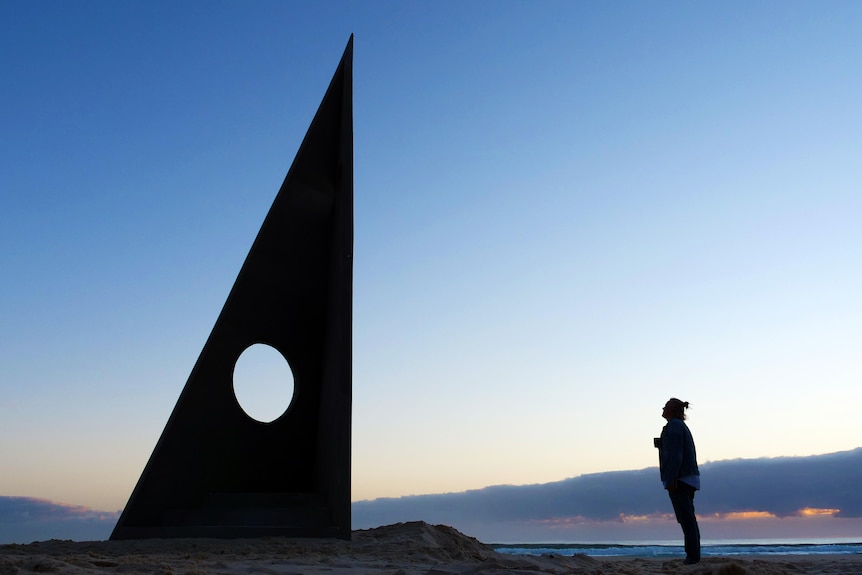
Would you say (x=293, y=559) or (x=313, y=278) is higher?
(x=313, y=278)

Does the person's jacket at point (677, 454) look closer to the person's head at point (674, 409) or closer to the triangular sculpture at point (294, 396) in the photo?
the person's head at point (674, 409)

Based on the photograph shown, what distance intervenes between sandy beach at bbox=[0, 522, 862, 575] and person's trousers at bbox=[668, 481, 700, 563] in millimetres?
155

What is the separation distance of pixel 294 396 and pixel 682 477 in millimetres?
5443

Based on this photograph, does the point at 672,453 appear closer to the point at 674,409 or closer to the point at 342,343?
the point at 674,409

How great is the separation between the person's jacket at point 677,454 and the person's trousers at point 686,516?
0.37 feet

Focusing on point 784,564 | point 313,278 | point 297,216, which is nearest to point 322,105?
point 297,216

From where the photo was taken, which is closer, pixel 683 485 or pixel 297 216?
pixel 683 485

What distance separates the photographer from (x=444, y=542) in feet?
22.6

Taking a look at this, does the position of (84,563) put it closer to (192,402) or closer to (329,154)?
(192,402)

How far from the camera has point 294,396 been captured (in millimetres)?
9359

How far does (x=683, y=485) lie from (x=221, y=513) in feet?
17.4

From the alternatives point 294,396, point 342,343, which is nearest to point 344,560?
point 342,343

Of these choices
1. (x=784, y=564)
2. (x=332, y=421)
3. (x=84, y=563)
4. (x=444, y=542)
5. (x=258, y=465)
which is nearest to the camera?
(x=84, y=563)

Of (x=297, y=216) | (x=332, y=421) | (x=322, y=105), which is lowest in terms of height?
(x=332, y=421)
